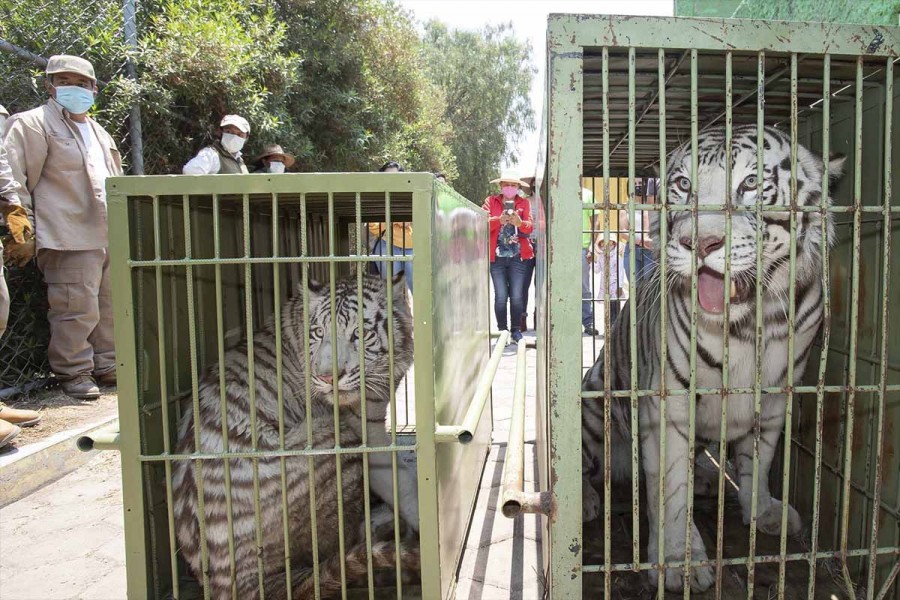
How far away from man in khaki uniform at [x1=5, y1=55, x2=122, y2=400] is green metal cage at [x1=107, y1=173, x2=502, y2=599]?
9.14 feet

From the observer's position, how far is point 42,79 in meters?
5.62

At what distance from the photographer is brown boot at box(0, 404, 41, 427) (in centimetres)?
404

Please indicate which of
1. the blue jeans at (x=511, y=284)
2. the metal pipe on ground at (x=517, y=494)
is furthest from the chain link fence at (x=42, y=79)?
the blue jeans at (x=511, y=284)

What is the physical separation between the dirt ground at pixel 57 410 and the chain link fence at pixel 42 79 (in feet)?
0.38

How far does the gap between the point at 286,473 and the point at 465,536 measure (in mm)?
1057

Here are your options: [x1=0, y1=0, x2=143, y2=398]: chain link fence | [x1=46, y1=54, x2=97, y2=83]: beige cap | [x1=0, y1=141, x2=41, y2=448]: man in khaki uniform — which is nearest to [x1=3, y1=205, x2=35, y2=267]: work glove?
[x1=0, y1=141, x2=41, y2=448]: man in khaki uniform

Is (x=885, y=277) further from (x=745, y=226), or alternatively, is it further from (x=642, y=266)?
(x=642, y=266)

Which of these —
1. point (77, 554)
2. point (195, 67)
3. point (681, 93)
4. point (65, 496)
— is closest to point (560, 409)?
point (681, 93)

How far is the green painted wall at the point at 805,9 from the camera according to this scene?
2598 mm

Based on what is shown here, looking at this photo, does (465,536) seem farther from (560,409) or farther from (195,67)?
(195,67)

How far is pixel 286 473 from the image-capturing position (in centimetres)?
208

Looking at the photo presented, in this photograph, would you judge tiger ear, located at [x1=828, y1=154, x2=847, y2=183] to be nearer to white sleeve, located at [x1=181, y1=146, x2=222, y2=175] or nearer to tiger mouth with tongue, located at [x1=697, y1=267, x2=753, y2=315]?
tiger mouth with tongue, located at [x1=697, y1=267, x2=753, y2=315]

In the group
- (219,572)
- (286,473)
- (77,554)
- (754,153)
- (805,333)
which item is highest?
(754,153)

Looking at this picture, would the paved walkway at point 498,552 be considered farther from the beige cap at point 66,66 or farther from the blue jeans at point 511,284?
the blue jeans at point 511,284
